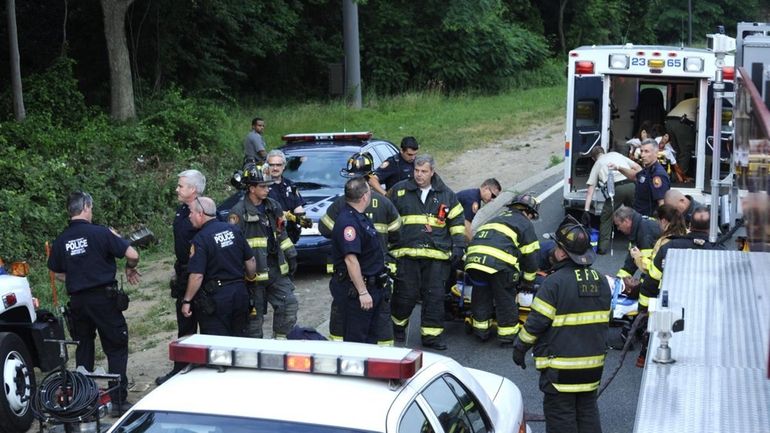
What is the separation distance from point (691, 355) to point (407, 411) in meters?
1.28

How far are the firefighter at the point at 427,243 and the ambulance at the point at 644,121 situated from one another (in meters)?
4.49

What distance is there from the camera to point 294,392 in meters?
4.40

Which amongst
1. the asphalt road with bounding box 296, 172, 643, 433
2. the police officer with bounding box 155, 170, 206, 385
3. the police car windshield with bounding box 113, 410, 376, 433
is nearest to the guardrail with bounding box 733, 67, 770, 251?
the police car windshield with bounding box 113, 410, 376, 433

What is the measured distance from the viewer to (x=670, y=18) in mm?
59156

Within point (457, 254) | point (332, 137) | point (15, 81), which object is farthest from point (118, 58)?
point (457, 254)

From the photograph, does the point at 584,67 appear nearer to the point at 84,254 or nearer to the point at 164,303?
the point at 164,303

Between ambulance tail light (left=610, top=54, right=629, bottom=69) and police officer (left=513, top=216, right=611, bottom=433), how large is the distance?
7940 mm

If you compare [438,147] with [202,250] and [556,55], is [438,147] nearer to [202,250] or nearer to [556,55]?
[202,250]

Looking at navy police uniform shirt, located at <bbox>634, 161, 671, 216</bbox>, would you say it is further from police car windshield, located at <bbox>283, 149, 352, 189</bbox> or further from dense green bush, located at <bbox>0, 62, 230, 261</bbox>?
dense green bush, located at <bbox>0, 62, 230, 261</bbox>

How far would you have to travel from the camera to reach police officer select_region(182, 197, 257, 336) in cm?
783

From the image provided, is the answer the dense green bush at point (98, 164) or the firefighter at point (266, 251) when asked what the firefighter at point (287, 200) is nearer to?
the firefighter at point (266, 251)

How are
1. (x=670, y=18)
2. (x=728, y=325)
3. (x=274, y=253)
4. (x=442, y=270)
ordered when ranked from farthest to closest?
(x=670, y=18)
(x=442, y=270)
(x=274, y=253)
(x=728, y=325)

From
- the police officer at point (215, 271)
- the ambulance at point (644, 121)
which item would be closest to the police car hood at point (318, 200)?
the ambulance at point (644, 121)

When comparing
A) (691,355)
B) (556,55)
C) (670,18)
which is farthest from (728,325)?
(670,18)
